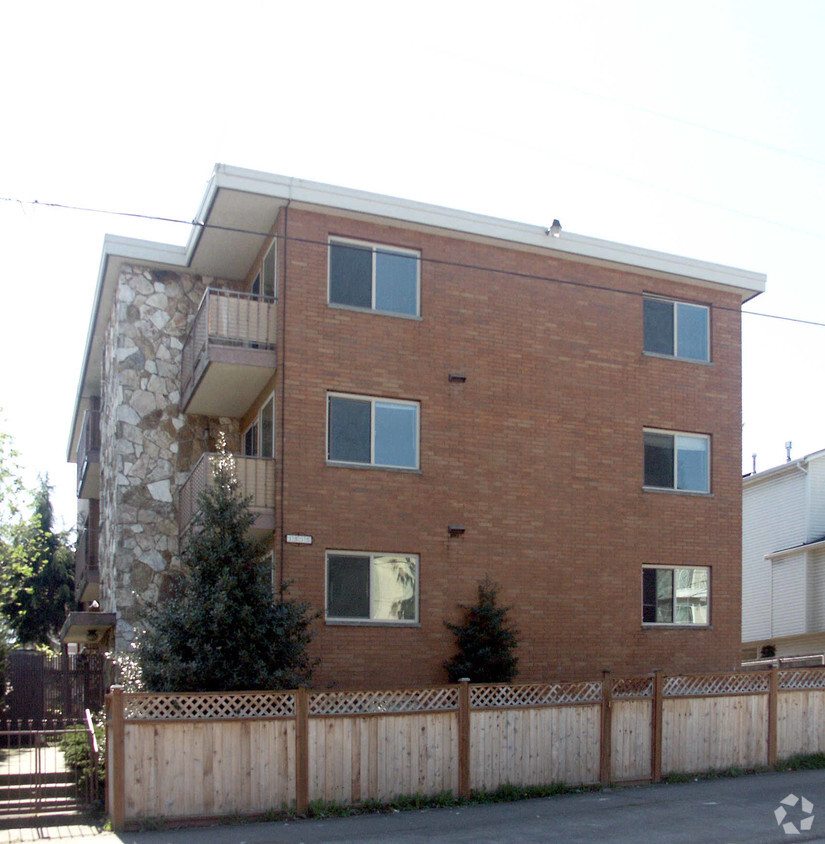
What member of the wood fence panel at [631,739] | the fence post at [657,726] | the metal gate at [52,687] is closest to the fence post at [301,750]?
the wood fence panel at [631,739]

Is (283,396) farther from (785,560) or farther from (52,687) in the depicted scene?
(785,560)

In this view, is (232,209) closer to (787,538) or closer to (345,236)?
(345,236)

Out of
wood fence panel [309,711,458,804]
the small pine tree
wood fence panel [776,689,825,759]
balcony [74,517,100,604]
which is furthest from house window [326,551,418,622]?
balcony [74,517,100,604]

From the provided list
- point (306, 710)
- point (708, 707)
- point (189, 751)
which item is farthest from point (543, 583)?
point (189, 751)

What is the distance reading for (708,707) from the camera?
1650 cm

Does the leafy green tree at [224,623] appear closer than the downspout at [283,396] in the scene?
Yes

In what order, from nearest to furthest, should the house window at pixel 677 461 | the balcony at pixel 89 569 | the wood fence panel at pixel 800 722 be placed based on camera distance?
the wood fence panel at pixel 800 722, the house window at pixel 677 461, the balcony at pixel 89 569

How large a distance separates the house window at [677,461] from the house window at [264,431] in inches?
279

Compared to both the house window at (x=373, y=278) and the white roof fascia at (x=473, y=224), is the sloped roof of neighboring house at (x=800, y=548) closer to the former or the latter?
the white roof fascia at (x=473, y=224)

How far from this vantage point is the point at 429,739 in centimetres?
1427

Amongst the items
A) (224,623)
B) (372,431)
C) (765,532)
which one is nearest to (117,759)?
(224,623)

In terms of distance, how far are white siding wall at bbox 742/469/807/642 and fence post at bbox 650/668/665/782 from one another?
1655 centimetres

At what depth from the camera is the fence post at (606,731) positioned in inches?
606

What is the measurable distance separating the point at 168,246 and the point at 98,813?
10.6m
